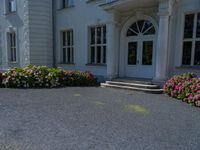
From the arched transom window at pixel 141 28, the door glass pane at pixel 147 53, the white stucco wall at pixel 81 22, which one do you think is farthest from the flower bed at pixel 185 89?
the white stucco wall at pixel 81 22

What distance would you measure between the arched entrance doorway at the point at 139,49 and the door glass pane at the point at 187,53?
1.37 m

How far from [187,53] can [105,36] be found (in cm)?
453

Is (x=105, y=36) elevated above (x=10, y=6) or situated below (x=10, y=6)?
below

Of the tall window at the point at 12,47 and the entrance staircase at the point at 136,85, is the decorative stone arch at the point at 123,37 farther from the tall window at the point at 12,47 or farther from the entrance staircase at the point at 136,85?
the tall window at the point at 12,47

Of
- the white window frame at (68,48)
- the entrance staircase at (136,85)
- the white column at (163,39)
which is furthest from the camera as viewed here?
the white window frame at (68,48)

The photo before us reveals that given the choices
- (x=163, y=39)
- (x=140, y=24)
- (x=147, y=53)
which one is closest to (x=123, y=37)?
(x=140, y=24)

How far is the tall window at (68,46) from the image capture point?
12.4m

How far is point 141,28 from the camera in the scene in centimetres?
943

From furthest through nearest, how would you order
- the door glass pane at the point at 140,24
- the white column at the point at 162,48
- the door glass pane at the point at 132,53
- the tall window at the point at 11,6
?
the tall window at the point at 11,6, the door glass pane at the point at 132,53, the door glass pane at the point at 140,24, the white column at the point at 162,48

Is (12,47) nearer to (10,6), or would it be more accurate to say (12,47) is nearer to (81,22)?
(10,6)

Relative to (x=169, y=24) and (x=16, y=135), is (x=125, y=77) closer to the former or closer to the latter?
(x=169, y=24)

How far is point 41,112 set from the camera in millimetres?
5012

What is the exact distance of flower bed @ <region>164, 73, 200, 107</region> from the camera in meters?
5.91

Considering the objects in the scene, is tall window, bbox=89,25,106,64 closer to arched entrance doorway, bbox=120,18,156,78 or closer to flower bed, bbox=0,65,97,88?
arched entrance doorway, bbox=120,18,156,78
